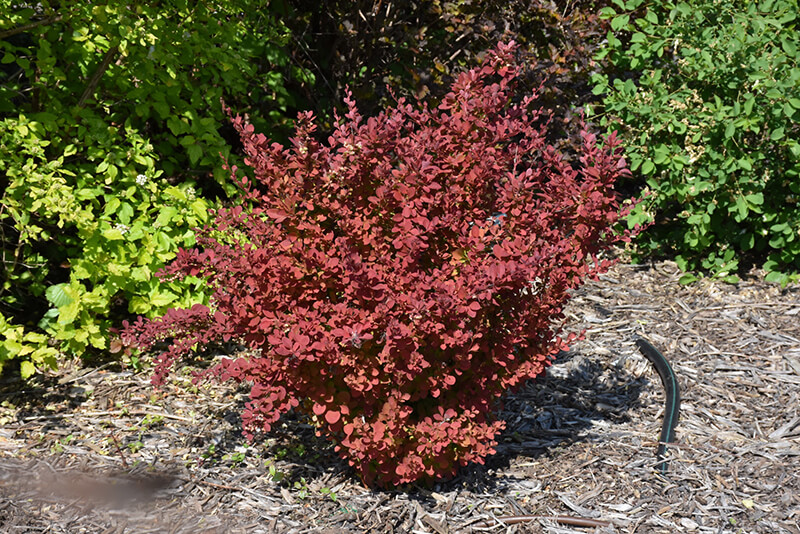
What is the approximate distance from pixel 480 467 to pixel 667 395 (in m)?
1.00

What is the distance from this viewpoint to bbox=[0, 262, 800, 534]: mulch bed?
2.65 m

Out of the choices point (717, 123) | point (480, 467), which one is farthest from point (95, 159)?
point (717, 123)

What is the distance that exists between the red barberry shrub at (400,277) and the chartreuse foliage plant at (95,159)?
827mm

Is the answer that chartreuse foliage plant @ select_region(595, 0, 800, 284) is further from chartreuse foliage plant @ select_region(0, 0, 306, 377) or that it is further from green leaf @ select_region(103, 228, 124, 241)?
green leaf @ select_region(103, 228, 124, 241)

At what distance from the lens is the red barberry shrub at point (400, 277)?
2449 mm

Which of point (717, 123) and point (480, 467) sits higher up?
point (717, 123)

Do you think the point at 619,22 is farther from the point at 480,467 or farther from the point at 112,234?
the point at 112,234

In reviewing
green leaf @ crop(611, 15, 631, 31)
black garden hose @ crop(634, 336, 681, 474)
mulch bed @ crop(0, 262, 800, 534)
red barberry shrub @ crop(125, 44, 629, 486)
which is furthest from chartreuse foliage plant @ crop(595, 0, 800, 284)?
red barberry shrub @ crop(125, 44, 629, 486)

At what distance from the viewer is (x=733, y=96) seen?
168 inches

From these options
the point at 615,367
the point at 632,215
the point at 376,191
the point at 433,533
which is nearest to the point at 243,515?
the point at 433,533

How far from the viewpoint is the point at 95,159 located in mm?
3727

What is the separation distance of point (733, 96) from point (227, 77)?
8.98 ft

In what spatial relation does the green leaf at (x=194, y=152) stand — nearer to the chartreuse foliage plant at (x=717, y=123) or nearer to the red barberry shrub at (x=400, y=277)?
the red barberry shrub at (x=400, y=277)

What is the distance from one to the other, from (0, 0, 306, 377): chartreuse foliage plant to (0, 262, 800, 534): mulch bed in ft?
1.29
